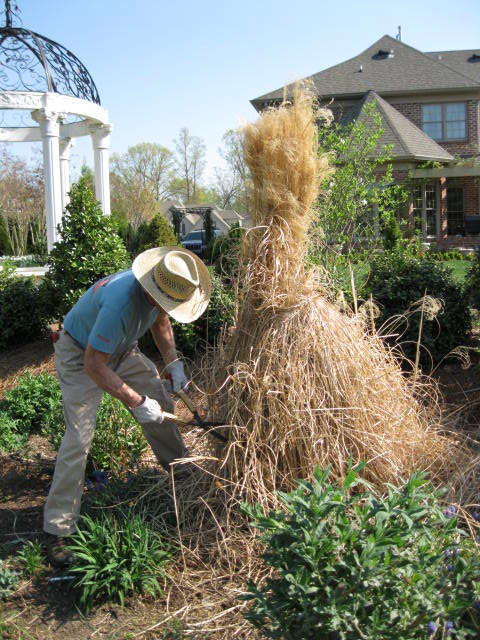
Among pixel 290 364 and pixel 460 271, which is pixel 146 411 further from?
pixel 460 271

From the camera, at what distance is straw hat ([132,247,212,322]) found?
3291mm

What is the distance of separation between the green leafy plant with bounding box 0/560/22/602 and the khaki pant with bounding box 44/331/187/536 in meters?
0.34

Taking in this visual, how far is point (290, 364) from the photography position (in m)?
3.38

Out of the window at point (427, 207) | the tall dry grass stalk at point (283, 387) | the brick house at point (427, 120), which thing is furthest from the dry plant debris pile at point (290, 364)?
the window at point (427, 207)

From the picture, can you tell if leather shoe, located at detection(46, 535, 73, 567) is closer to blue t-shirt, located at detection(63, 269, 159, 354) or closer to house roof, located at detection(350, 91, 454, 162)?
blue t-shirt, located at detection(63, 269, 159, 354)

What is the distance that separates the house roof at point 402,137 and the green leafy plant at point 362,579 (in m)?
20.0

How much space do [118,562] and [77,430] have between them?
77cm

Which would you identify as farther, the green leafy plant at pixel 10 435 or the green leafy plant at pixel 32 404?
the green leafy plant at pixel 32 404

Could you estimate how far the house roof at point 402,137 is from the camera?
21797 mm

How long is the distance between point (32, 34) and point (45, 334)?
25.6 feet

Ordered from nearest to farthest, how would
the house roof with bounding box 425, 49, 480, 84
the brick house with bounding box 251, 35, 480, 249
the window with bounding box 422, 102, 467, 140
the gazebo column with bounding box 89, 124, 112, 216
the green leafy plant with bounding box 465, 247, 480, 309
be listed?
the green leafy plant with bounding box 465, 247, 480, 309 < the gazebo column with bounding box 89, 124, 112, 216 < the brick house with bounding box 251, 35, 480, 249 < the window with bounding box 422, 102, 467, 140 < the house roof with bounding box 425, 49, 480, 84

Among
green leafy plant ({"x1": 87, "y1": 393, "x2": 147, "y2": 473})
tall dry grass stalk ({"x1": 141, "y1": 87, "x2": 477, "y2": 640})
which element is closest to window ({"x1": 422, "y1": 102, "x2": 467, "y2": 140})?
tall dry grass stalk ({"x1": 141, "y1": 87, "x2": 477, "y2": 640})

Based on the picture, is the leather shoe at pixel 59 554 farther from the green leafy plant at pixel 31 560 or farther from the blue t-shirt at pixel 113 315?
the blue t-shirt at pixel 113 315

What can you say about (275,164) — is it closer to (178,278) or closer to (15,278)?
(178,278)
